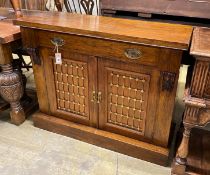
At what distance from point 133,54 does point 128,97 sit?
0.89 ft

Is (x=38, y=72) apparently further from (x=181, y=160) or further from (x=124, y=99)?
(x=181, y=160)

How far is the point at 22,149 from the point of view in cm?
157

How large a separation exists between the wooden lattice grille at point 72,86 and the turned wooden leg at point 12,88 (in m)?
0.28

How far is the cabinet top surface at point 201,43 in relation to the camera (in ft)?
3.01

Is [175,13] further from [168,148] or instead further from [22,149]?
[22,149]

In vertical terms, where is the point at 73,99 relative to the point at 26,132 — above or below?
above

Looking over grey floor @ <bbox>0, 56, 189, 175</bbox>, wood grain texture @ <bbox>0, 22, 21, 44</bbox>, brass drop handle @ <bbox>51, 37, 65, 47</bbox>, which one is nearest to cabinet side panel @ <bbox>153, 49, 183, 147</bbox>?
grey floor @ <bbox>0, 56, 189, 175</bbox>

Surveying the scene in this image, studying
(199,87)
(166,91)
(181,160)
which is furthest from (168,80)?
(181,160)

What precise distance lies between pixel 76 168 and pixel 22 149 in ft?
1.32

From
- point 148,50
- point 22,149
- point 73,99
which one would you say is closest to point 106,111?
point 73,99

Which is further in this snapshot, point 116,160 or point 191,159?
point 116,160

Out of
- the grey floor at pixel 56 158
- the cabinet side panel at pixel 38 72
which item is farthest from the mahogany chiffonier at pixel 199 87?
the cabinet side panel at pixel 38 72

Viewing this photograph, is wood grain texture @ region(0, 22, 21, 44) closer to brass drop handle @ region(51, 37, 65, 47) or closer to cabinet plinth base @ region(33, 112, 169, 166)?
brass drop handle @ region(51, 37, 65, 47)

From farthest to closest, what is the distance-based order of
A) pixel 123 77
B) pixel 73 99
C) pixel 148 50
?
pixel 73 99 → pixel 123 77 → pixel 148 50
